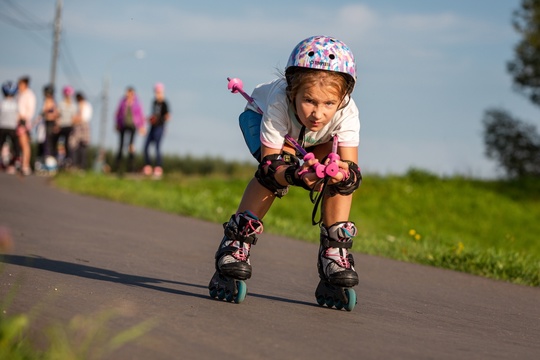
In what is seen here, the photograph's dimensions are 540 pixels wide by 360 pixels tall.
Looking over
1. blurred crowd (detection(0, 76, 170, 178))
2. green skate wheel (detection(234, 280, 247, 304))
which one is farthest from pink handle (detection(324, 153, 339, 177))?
blurred crowd (detection(0, 76, 170, 178))

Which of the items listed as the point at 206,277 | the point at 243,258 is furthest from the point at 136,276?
the point at 243,258

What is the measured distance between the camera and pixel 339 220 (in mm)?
5480

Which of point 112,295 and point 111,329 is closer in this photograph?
point 111,329

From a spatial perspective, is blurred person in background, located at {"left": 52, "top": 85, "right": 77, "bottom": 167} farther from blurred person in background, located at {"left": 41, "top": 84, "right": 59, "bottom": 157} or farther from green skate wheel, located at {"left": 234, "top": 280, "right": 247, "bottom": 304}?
green skate wheel, located at {"left": 234, "top": 280, "right": 247, "bottom": 304}

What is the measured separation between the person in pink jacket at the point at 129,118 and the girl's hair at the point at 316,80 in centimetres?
1859

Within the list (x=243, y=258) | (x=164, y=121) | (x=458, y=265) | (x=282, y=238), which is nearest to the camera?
(x=243, y=258)

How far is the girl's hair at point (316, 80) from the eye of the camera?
5.18 metres

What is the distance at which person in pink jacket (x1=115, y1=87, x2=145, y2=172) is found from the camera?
23766mm

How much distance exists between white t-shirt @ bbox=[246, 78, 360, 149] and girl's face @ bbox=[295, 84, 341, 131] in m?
0.13

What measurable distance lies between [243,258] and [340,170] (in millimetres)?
773

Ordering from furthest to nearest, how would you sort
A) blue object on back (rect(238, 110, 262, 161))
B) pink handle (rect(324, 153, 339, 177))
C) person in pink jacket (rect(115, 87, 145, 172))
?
person in pink jacket (rect(115, 87, 145, 172)) → blue object on back (rect(238, 110, 262, 161)) → pink handle (rect(324, 153, 339, 177))

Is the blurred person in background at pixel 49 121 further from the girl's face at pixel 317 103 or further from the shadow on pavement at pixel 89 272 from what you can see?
the girl's face at pixel 317 103

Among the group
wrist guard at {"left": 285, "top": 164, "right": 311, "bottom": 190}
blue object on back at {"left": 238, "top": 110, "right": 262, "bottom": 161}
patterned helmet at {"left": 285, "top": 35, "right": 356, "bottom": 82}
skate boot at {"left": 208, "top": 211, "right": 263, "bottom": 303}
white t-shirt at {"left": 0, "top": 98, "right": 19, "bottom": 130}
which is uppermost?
white t-shirt at {"left": 0, "top": 98, "right": 19, "bottom": 130}

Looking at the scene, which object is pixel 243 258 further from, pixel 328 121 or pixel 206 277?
pixel 206 277
